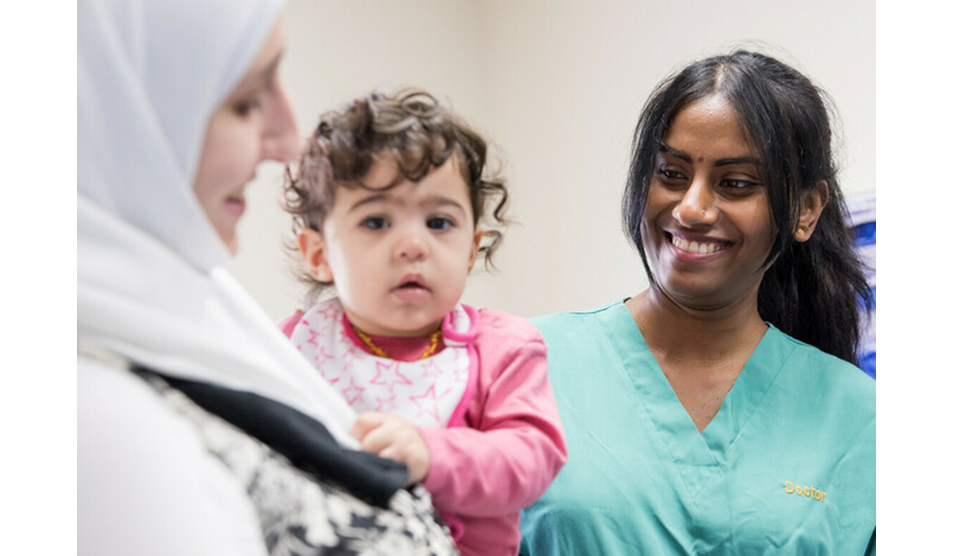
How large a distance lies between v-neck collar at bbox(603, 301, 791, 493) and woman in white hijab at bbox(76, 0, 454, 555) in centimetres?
62

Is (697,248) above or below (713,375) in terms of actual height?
above

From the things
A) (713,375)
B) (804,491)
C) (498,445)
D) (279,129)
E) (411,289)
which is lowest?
(804,491)

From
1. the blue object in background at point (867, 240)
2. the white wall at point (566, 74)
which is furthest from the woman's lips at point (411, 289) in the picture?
the blue object in background at point (867, 240)

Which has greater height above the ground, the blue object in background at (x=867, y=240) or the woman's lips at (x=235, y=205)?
the woman's lips at (x=235, y=205)

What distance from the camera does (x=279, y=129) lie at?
52 cm

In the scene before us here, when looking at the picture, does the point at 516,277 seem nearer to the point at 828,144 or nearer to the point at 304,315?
the point at 828,144

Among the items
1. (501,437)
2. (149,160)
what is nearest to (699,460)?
(501,437)

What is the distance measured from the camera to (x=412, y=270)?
58cm

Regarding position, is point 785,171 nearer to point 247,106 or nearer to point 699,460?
point 699,460

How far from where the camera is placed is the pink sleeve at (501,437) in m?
0.58

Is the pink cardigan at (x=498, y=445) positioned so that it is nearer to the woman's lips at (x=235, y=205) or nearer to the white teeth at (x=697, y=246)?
the woman's lips at (x=235, y=205)

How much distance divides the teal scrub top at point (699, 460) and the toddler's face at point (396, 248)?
0.51 meters

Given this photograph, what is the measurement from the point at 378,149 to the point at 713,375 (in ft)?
2.41

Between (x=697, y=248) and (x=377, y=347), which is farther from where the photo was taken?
(x=697, y=248)
